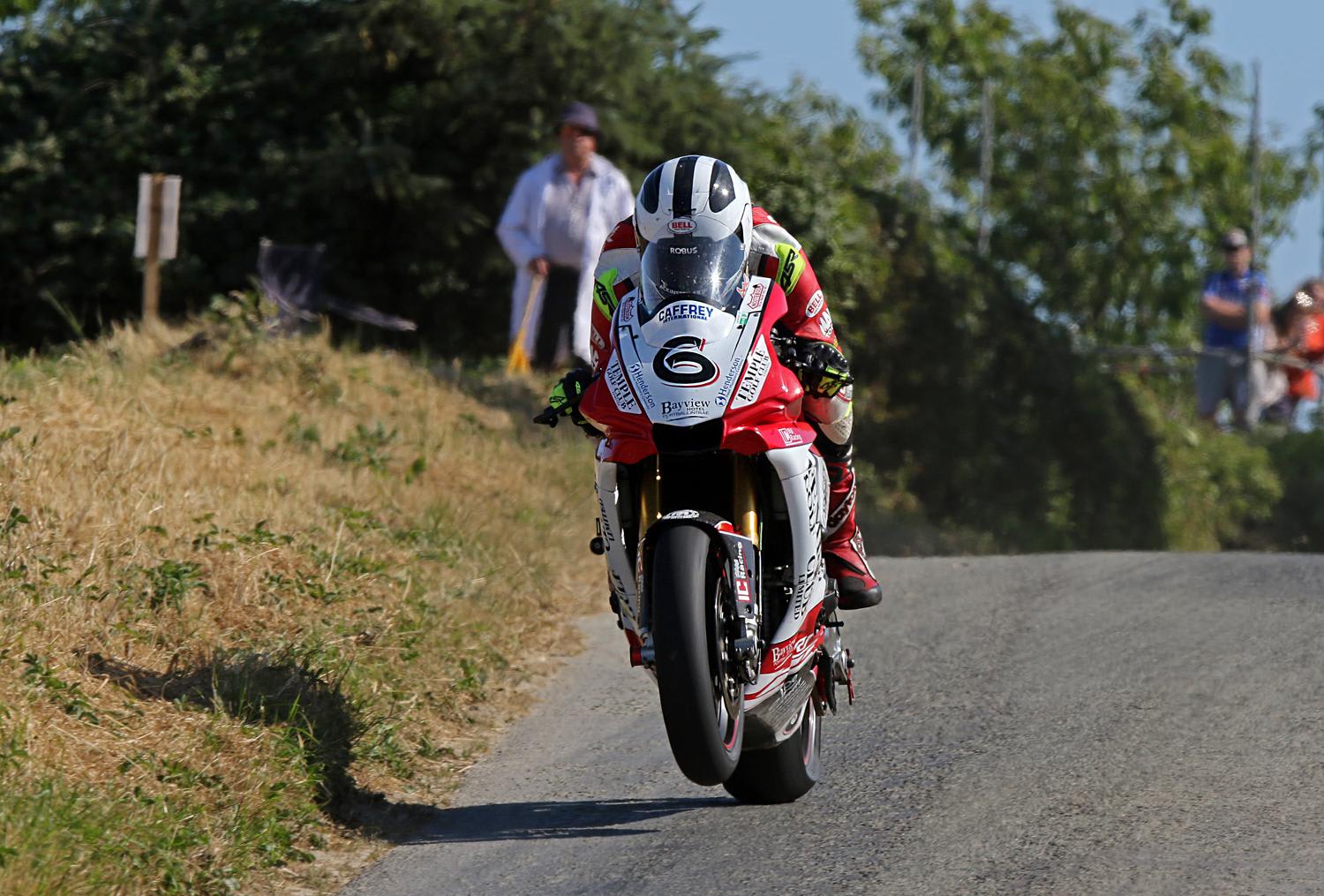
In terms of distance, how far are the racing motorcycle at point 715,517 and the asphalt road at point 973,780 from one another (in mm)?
399

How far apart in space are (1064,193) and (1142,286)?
2.15 metres

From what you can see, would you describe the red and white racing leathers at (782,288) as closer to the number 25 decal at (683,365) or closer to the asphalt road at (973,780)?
the number 25 decal at (683,365)

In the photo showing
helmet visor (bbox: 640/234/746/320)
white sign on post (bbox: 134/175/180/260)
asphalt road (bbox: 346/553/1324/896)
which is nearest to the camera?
asphalt road (bbox: 346/553/1324/896)

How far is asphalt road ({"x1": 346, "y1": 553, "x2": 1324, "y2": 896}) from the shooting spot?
5.62 meters

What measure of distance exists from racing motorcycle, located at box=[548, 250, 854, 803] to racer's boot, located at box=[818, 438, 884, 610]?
11.3 inches

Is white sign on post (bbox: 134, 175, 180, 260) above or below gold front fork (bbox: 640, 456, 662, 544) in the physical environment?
above

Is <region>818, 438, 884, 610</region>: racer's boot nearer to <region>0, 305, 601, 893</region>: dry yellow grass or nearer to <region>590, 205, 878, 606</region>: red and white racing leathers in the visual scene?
<region>590, 205, 878, 606</region>: red and white racing leathers

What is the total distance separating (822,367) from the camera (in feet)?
19.6

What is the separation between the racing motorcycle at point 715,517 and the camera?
5.48 metres

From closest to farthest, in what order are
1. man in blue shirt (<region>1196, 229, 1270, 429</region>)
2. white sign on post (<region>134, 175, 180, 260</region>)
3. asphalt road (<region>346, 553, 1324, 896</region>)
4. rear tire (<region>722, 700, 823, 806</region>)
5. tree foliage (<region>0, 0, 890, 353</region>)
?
1. asphalt road (<region>346, 553, 1324, 896</region>)
2. rear tire (<region>722, 700, 823, 806</region>)
3. white sign on post (<region>134, 175, 180, 260</region>)
4. tree foliage (<region>0, 0, 890, 353</region>)
5. man in blue shirt (<region>1196, 229, 1270, 429</region>)

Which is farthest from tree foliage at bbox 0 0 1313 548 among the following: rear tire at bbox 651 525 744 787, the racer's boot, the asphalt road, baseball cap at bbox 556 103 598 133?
rear tire at bbox 651 525 744 787

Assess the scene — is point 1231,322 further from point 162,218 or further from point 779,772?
point 779,772

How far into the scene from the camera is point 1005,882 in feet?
17.8

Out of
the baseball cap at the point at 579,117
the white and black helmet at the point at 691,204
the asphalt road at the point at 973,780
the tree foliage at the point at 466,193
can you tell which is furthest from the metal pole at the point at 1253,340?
the white and black helmet at the point at 691,204
